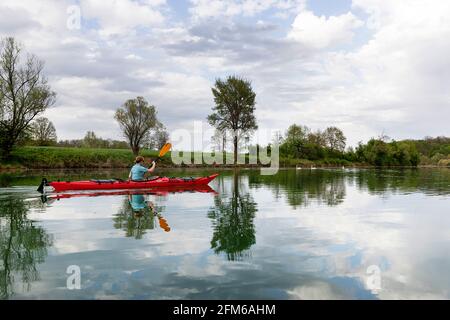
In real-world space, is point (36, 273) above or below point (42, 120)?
below

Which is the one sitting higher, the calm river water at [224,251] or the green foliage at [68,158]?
the green foliage at [68,158]

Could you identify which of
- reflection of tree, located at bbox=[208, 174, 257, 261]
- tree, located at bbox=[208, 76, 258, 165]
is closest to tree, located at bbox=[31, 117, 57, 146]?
tree, located at bbox=[208, 76, 258, 165]

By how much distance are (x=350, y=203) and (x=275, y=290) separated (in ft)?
33.7

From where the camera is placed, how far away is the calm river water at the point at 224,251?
A: 217 inches

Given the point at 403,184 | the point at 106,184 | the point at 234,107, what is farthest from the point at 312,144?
the point at 106,184

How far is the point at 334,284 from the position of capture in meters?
5.71

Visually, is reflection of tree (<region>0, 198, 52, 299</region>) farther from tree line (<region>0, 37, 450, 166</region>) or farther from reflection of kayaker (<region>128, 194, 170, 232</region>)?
tree line (<region>0, 37, 450, 166</region>)

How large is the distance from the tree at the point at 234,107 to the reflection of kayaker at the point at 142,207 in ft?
123

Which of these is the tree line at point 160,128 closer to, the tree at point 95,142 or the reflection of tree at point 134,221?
the tree at point 95,142

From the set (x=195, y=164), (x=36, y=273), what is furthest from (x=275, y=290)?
(x=195, y=164)

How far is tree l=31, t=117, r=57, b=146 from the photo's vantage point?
54.6m

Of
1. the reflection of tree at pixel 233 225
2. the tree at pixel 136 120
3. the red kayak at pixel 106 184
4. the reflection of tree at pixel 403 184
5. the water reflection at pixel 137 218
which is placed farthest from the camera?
the tree at pixel 136 120

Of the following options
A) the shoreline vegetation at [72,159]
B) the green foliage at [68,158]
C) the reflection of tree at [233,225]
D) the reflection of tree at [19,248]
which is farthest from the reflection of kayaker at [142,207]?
the green foliage at [68,158]
